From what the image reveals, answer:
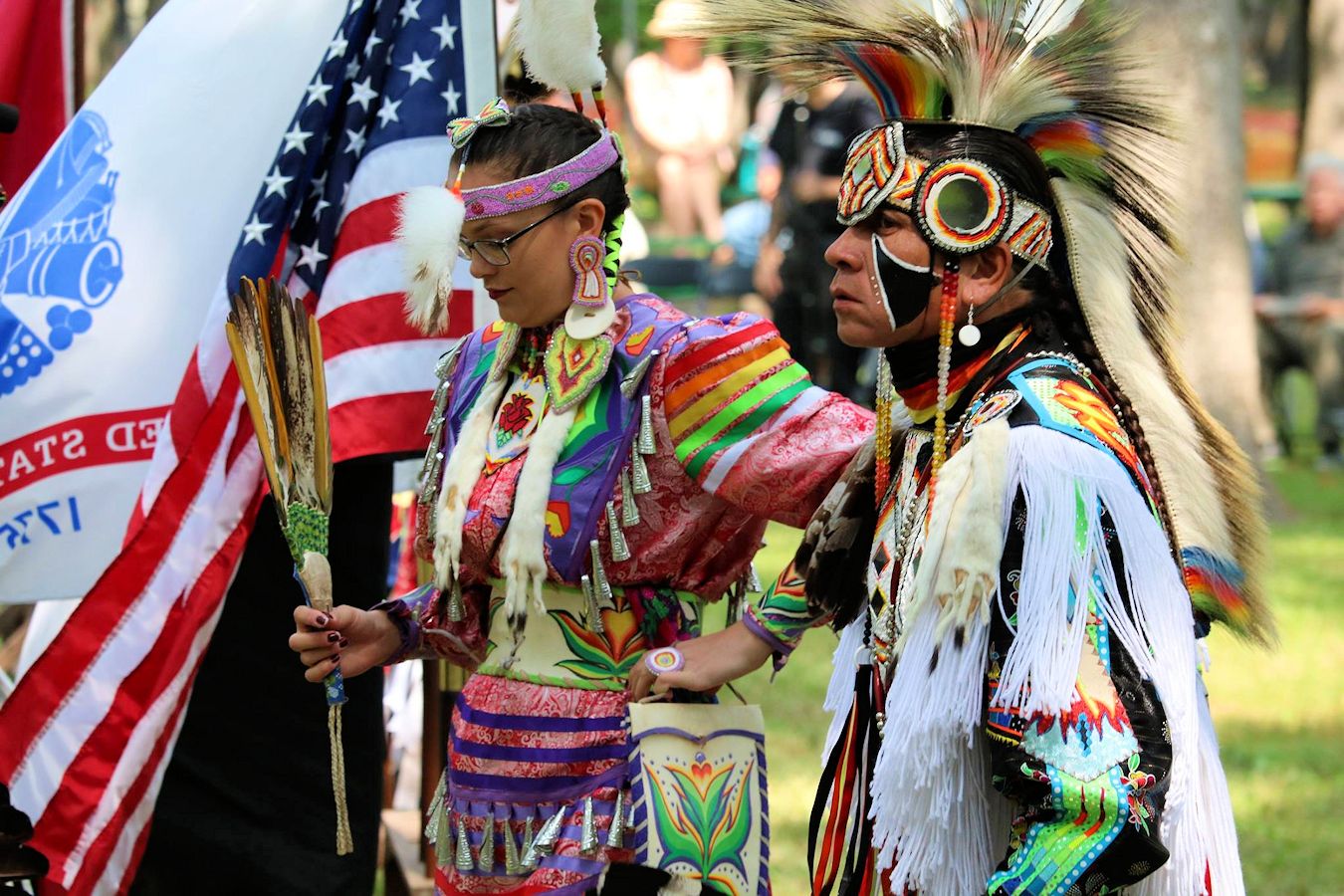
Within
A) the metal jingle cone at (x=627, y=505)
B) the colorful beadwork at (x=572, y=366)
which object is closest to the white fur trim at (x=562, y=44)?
the colorful beadwork at (x=572, y=366)

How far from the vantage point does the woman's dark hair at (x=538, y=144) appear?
9.61 ft

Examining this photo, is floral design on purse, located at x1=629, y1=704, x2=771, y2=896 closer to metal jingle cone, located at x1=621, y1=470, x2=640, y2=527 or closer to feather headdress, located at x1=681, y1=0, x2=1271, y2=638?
metal jingle cone, located at x1=621, y1=470, x2=640, y2=527

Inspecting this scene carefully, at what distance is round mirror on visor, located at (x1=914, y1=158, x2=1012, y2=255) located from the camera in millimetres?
2324

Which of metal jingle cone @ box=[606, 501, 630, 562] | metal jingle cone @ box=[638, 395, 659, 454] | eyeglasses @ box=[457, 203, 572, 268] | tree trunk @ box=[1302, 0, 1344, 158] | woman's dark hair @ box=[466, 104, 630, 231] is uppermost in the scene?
woman's dark hair @ box=[466, 104, 630, 231]

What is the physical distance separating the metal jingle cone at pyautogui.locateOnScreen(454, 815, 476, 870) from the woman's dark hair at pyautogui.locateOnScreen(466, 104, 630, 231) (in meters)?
1.06

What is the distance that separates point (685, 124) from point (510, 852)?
1386 cm

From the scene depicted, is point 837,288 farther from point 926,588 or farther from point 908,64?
point 926,588

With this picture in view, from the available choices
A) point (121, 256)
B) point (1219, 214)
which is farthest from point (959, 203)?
point (1219, 214)

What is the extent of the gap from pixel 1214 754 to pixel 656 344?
1103 mm

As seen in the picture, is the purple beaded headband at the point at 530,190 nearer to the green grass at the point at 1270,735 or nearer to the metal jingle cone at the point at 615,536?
the metal jingle cone at the point at 615,536

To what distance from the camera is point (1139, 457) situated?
2334mm

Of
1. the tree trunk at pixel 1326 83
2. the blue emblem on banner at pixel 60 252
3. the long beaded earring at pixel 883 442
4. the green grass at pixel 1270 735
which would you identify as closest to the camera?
the long beaded earring at pixel 883 442

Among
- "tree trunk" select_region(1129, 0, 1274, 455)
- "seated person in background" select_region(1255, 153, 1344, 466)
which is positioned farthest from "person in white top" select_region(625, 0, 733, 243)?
"tree trunk" select_region(1129, 0, 1274, 455)

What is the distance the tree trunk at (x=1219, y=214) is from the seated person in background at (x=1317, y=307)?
6.59ft
